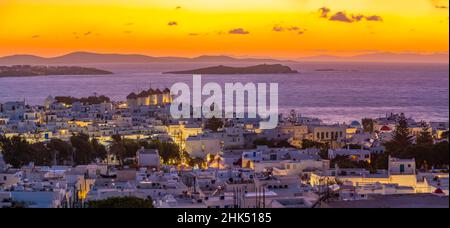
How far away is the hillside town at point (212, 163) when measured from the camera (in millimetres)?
8812

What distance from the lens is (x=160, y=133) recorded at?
65.7ft

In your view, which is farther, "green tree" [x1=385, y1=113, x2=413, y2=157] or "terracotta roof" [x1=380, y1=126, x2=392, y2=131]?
"terracotta roof" [x1=380, y1=126, x2=392, y2=131]

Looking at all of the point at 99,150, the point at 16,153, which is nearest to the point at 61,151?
the point at 99,150

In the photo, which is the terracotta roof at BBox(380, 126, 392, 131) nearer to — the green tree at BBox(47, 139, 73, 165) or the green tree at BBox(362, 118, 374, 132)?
the green tree at BBox(362, 118, 374, 132)

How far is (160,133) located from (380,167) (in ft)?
26.0

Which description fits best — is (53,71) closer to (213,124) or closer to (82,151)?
(213,124)

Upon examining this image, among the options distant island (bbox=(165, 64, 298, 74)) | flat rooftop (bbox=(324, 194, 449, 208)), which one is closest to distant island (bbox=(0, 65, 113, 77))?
distant island (bbox=(165, 64, 298, 74))

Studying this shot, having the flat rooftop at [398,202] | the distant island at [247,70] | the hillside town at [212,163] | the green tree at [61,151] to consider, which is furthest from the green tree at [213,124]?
the distant island at [247,70]

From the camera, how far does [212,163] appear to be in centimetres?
1433

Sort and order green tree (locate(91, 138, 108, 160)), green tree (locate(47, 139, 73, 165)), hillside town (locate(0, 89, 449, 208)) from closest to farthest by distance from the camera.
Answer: hillside town (locate(0, 89, 449, 208))
green tree (locate(47, 139, 73, 165))
green tree (locate(91, 138, 108, 160))

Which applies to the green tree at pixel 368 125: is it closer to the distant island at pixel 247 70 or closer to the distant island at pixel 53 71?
the distant island at pixel 53 71

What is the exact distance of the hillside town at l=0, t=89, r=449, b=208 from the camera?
8.81 m
